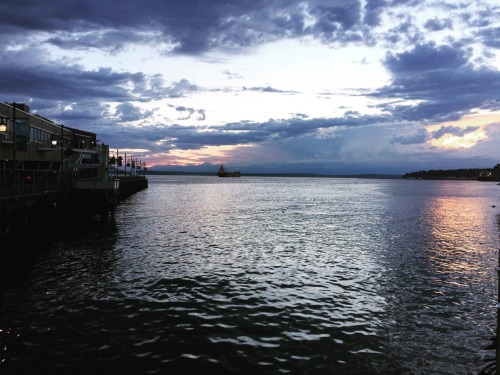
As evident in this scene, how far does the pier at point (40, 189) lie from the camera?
83.1 ft

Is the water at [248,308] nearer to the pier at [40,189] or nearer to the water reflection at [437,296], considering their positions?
the water reflection at [437,296]

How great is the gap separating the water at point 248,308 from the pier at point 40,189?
2492 mm

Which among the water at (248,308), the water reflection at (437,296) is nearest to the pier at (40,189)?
the water at (248,308)

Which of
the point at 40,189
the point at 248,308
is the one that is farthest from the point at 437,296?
the point at 40,189

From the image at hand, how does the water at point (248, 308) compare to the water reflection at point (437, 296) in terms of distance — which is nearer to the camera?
the water at point (248, 308)

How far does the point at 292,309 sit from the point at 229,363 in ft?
16.9

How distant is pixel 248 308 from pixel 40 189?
2262cm

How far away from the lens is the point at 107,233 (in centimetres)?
3459

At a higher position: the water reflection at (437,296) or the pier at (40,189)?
the pier at (40,189)

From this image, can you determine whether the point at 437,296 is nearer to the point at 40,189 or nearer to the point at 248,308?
the point at 248,308

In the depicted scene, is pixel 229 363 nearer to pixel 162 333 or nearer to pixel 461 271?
pixel 162 333

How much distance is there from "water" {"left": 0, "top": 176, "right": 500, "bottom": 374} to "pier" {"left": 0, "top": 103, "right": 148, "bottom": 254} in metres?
2.49

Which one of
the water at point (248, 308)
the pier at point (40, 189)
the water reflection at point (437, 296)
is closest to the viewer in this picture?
the water at point (248, 308)

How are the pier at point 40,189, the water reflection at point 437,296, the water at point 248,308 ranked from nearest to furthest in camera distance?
the water at point 248,308 → the water reflection at point 437,296 → the pier at point 40,189
